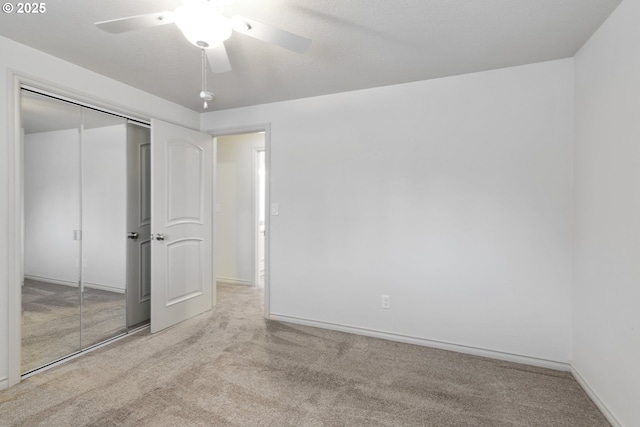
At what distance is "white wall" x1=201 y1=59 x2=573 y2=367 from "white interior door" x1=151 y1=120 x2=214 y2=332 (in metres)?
0.84

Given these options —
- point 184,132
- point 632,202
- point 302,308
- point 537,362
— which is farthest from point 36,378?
point 632,202

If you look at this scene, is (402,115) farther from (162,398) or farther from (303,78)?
(162,398)

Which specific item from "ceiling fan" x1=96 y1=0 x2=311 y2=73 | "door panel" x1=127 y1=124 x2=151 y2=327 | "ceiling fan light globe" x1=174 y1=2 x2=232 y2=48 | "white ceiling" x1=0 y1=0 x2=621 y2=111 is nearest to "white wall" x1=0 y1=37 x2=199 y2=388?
"white ceiling" x1=0 y1=0 x2=621 y2=111

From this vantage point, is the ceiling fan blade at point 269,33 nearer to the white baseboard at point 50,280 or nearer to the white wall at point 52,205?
the white wall at point 52,205

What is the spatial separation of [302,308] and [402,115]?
211cm

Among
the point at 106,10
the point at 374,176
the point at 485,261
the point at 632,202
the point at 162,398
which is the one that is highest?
the point at 106,10

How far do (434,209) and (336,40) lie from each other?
5.10 ft

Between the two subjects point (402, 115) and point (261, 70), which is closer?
point (261, 70)

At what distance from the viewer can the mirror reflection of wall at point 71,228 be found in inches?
→ 91.3

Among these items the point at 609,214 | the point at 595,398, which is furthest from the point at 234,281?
the point at 609,214

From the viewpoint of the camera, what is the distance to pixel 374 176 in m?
2.99

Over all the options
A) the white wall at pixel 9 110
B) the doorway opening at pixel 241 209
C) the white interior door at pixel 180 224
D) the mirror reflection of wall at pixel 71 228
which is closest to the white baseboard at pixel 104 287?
the mirror reflection of wall at pixel 71 228

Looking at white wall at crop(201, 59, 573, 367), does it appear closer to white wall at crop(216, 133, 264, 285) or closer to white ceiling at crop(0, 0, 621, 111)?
white ceiling at crop(0, 0, 621, 111)

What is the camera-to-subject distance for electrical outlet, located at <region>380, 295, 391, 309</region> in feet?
9.70
